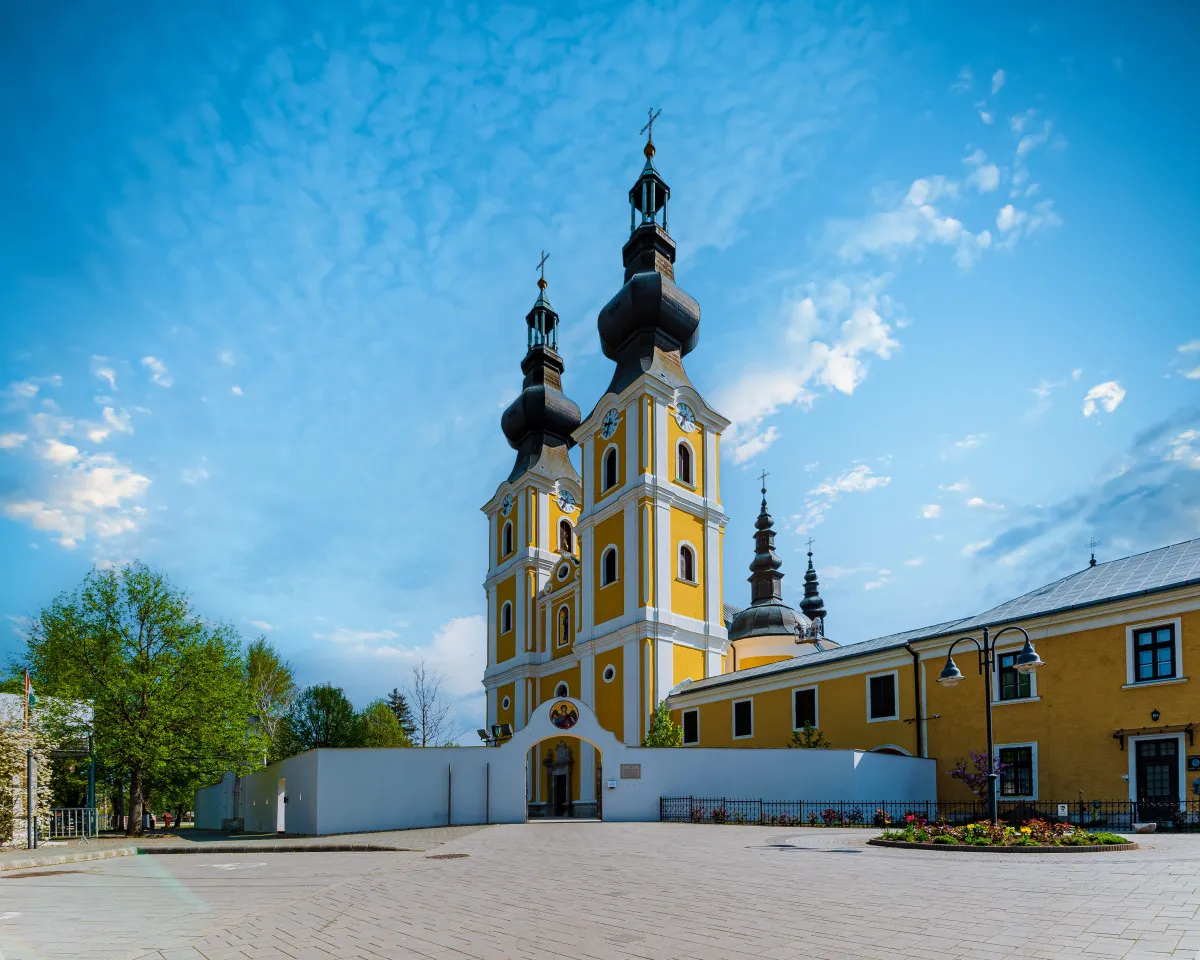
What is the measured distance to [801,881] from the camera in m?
10.4

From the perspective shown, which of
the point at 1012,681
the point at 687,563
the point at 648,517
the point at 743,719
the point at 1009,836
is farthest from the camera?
the point at 687,563

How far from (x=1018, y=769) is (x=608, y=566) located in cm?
2077

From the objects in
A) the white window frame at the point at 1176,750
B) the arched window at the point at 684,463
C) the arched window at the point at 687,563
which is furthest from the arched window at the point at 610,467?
the white window frame at the point at 1176,750

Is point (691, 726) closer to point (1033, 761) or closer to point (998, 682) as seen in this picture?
point (998, 682)

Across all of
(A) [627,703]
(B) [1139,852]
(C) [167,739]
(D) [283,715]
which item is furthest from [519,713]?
(B) [1139,852]

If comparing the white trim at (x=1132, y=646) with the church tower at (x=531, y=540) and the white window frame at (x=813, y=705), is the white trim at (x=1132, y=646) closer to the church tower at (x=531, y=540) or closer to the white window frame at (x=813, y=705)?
the white window frame at (x=813, y=705)

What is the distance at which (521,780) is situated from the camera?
26.8 m

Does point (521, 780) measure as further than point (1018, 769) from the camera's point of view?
Yes

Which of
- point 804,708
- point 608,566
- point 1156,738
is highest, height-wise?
point 608,566

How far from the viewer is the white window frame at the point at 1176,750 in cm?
1980

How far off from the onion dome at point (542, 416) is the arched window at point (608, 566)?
1076 centimetres

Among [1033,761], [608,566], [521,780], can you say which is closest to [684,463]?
[608,566]

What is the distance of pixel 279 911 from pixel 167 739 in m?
23.3

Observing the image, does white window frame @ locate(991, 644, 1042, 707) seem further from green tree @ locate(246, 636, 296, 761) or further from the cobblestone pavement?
green tree @ locate(246, 636, 296, 761)
